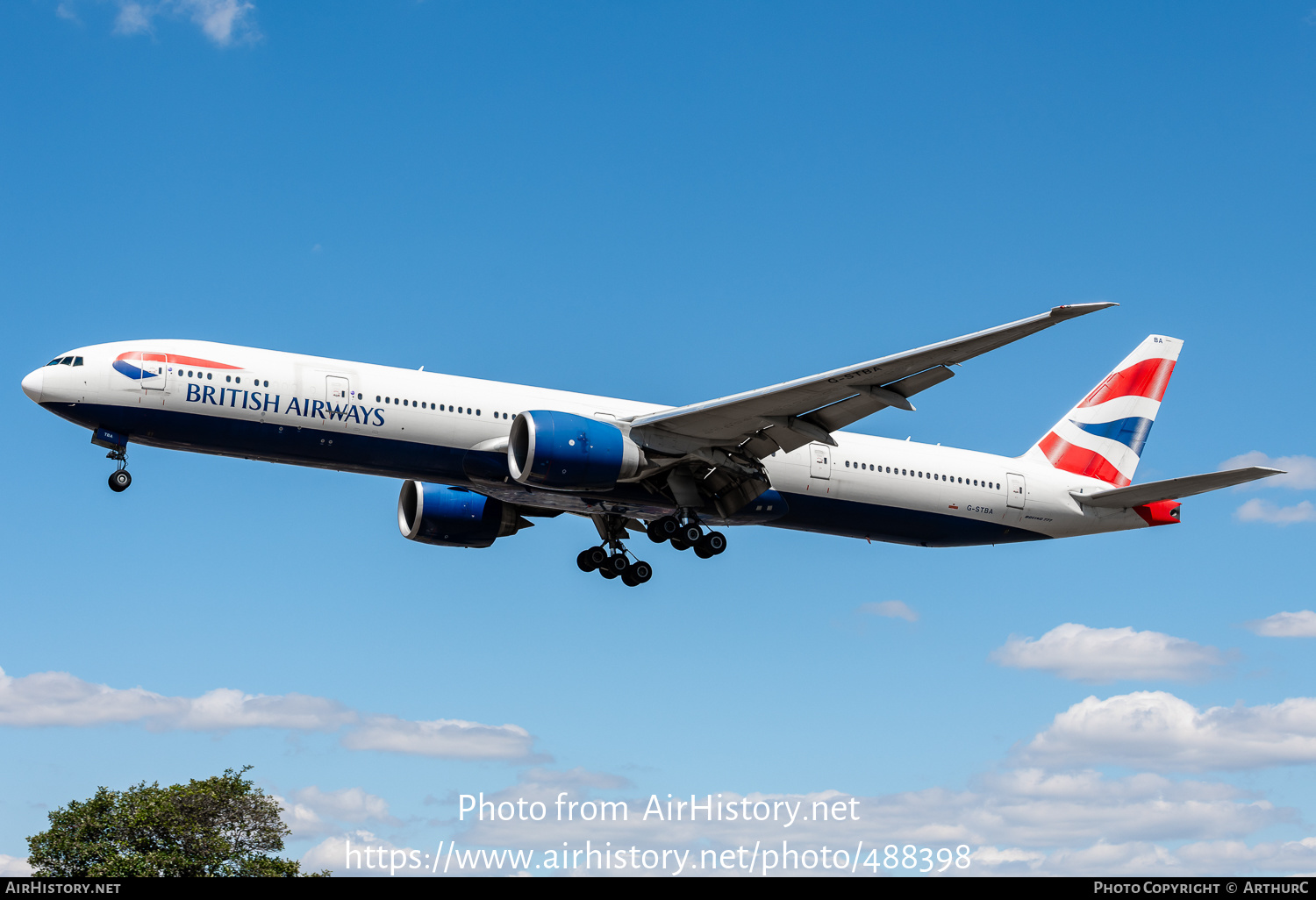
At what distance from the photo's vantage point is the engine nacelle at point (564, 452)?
2809cm

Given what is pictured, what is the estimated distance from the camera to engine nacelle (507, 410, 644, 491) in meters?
28.1

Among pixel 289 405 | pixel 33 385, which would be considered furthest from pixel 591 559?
pixel 33 385

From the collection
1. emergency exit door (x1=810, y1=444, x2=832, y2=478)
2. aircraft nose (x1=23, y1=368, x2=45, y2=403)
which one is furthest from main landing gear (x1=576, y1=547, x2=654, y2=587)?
aircraft nose (x1=23, y1=368, x2=45, y2=403)

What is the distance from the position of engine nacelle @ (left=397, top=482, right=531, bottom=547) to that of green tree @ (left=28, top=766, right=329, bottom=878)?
14166 mm

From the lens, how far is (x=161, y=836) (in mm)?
41812

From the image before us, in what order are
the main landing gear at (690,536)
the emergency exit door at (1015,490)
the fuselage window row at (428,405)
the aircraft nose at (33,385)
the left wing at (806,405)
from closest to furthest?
the left wing at (806,405)
the aircraft nose at (33,385)
the fuselage window row at (428,405)
the main landing gear at (690,536)
the emergency exit door at (1015,490)

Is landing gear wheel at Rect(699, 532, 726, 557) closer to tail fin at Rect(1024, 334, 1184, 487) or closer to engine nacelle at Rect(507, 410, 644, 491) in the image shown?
engine nacelle at Rect(507, 410, 644, 491)

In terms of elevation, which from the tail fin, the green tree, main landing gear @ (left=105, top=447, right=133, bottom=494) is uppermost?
the tail fin

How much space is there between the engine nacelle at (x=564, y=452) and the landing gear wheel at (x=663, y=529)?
357 cm

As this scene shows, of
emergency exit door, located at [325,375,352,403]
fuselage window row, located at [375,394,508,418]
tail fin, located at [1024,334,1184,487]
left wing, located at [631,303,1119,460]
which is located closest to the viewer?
left wing, located at [631,303,1119,460]

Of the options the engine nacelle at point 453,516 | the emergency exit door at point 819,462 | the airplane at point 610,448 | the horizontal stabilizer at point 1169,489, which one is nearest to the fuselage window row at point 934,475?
the airplane at point 610,448

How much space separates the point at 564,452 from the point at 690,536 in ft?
17.8

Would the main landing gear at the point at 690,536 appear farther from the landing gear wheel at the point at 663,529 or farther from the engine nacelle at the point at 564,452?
the engine nacelle at the point at 564,452
